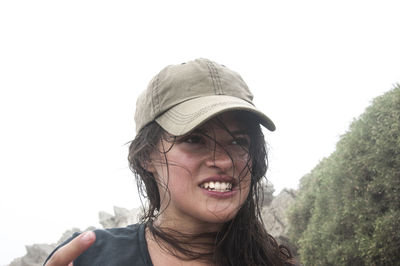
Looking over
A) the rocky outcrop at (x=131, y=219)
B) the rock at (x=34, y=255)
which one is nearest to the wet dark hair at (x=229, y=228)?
the rocky outcrop at (x=131, y=219)

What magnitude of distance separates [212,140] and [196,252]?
25.2 inches

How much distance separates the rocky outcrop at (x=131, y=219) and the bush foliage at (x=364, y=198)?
9.36 ft

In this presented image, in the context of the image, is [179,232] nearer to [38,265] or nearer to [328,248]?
[328,248]

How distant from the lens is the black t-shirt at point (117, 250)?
5.57ft

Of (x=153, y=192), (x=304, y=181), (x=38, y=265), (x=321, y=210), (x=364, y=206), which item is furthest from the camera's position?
(x=38, y=265)

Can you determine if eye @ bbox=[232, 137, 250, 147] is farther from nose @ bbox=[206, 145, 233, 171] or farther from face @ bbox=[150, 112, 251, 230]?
nose @ bbox=[206, 145, 233, 171]

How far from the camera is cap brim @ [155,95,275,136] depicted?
158cm

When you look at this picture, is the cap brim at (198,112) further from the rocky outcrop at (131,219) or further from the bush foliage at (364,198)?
the rocky outcrop at (131,219)

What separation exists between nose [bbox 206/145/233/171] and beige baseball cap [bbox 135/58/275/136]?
0.21 meters

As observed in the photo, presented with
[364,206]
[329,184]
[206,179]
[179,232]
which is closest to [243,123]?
[206,179]

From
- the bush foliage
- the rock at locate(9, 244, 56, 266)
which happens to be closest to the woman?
the bush foliage

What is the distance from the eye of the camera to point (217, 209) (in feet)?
5.46

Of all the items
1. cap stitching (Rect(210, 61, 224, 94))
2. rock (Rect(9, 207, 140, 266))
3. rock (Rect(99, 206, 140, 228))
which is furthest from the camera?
rock (Rect(9, 207, 140, 266))

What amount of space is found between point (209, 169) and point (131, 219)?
13.0 m
